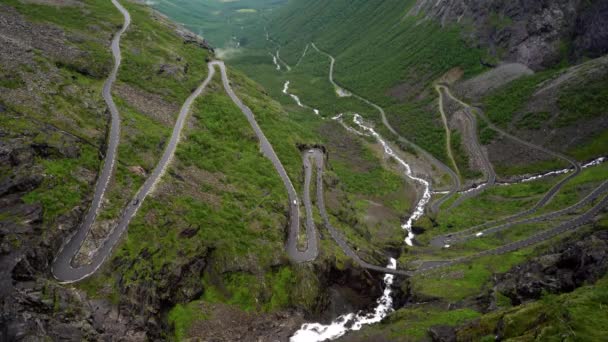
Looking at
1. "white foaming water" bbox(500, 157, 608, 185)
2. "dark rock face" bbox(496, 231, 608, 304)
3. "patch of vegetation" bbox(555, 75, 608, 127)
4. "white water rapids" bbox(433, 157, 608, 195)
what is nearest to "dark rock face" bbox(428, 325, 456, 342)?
"dark rock face" bbox(496, 231, 608, 304)

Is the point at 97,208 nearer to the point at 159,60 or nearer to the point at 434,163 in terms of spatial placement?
the point at 159,60

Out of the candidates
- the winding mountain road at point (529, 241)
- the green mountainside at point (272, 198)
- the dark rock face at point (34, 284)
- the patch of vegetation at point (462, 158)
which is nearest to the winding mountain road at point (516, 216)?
the green mountainside at point (272, 198)

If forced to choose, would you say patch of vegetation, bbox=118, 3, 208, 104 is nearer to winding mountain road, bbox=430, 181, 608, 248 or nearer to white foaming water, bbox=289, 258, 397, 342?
white foaming water, bbox=289, 258, 397, 342

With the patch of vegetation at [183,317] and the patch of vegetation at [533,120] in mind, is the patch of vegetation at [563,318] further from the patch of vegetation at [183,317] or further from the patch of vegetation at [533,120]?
the patch of vegetation at [533,120]

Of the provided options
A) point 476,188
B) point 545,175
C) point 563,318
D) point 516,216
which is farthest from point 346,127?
point 563,318

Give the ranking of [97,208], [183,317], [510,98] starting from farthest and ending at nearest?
[510,98] → [97,208] → [183,317]
